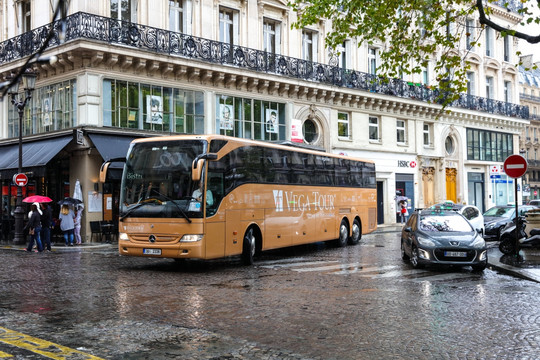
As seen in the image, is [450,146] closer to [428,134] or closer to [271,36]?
[428,134]

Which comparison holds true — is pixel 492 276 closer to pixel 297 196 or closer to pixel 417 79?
pixel 297 196

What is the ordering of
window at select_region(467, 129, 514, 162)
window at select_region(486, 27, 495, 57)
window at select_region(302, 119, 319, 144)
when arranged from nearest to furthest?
window at select_region(302, 119, 319, 144) < window at select_region(467, 129, 514, 162) < window at select_region(486, 27, 495, 57)

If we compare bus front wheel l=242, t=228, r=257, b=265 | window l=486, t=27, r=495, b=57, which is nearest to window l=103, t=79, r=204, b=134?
bus front wheel l=242, t=228, r=257, b=265

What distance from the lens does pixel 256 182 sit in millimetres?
15961

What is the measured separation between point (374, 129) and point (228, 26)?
11792 mm

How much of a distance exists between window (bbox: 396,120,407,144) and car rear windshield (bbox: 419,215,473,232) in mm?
22083

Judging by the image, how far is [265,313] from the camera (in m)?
8.77

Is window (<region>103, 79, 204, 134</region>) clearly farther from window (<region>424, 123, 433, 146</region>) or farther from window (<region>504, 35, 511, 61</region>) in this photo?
window (<region>504, 35, 511, 61</region>)

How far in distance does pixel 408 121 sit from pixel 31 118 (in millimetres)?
22179

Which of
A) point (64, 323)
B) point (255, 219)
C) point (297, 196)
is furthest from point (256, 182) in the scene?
point (64, 323)

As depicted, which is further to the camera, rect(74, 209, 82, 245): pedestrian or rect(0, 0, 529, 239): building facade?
rect(0, 0, 529, 239): building facade

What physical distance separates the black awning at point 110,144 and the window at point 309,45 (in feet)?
39.4

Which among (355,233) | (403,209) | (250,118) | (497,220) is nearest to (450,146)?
(403,209)

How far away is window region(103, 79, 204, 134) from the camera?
76.1 feet
